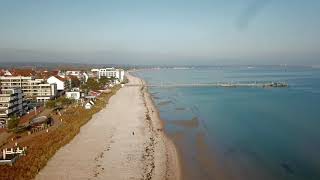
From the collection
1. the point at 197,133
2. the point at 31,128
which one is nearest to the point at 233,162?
the point at 197,133

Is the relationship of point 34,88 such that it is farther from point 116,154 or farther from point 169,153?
point 169,153

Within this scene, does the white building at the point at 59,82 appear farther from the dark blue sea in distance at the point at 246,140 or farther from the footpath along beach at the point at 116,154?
the footpath along beach at the point at 116,154

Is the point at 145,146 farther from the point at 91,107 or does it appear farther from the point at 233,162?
the point at 91,107

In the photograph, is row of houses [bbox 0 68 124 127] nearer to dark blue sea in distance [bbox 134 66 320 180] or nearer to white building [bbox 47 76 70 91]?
white building [bbox 47 76 70 91]

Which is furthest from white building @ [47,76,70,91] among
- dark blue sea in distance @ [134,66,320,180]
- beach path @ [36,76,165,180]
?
beach path @ [36,76,165,180]

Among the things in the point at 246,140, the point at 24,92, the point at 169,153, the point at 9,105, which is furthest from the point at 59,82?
the point at 169,153
